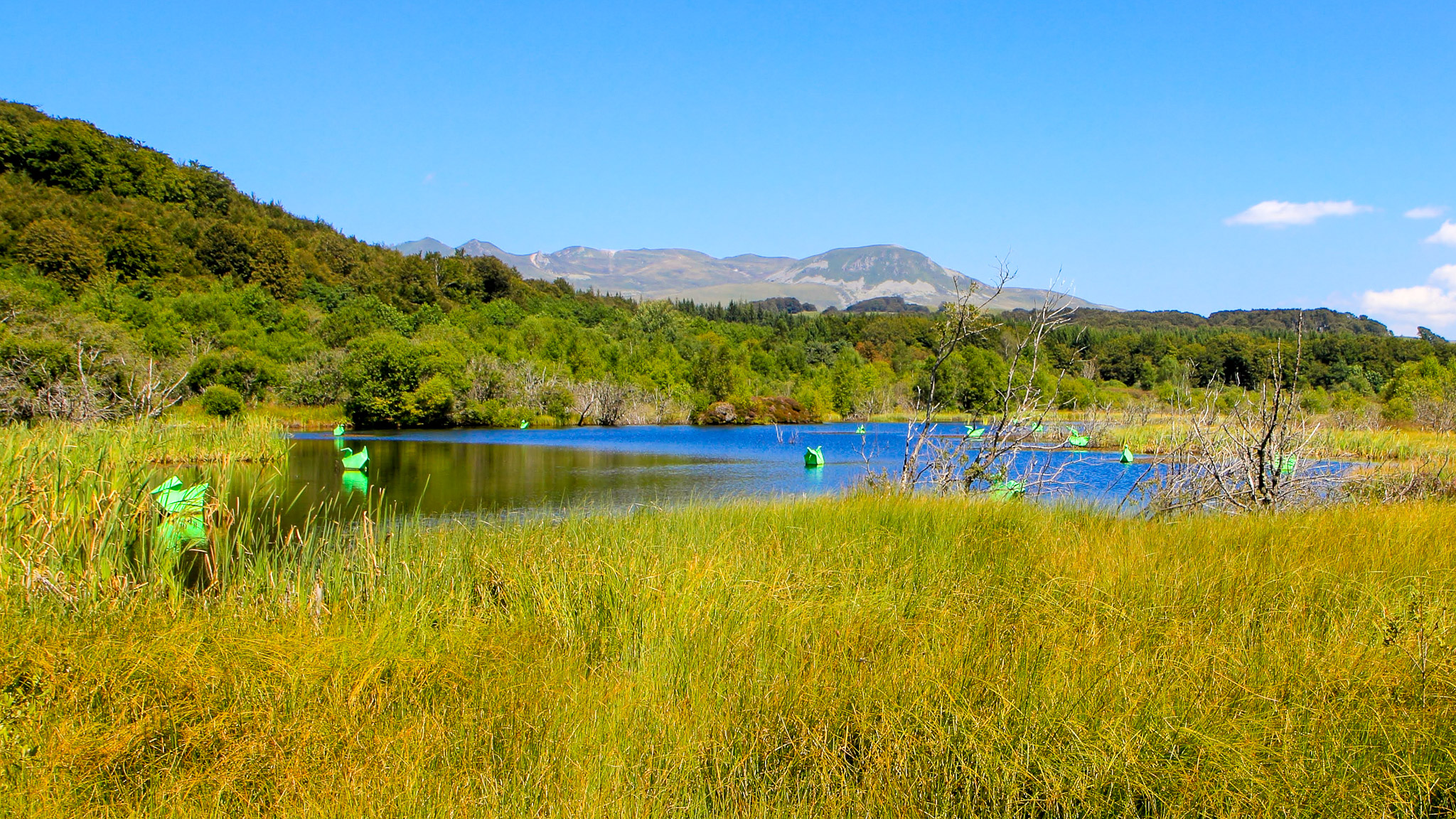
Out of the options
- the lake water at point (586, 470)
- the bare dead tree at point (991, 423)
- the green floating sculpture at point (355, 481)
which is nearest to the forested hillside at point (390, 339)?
the lake water at point (586, 470)

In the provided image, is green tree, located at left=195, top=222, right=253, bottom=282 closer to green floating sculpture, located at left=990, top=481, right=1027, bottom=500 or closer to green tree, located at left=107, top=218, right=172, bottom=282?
green tree, located at left=107, top=218, right=172, bottom=282

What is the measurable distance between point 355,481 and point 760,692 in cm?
1508

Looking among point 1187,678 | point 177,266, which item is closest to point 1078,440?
point 1187,678

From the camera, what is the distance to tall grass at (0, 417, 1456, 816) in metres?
2.42

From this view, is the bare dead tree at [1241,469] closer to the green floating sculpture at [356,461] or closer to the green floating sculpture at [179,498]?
the green floating sculpture at [179,498]

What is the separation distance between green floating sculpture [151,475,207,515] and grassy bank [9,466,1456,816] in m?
3.68

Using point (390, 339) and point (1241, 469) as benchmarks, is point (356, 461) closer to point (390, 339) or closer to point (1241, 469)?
point (1241, 469)

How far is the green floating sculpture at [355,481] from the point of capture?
1460 centimetres

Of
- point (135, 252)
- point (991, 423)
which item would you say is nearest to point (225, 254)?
point (135, 252)

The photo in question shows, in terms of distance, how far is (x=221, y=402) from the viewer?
3184 cm

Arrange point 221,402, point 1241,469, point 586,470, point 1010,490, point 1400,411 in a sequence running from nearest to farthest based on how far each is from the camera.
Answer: point 1010,490 → point 1241,469 → point 586,470 → point 1400,411 → point 221,402

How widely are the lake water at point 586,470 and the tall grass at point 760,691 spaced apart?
10.8 ft

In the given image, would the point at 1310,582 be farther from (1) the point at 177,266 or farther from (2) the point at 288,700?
(1) the point at 177,266

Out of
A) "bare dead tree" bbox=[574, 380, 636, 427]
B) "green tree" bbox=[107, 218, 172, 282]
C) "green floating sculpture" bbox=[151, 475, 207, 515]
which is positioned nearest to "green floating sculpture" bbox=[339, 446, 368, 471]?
"green floating sculpture" bbox=[151, 475, 207, 515]
